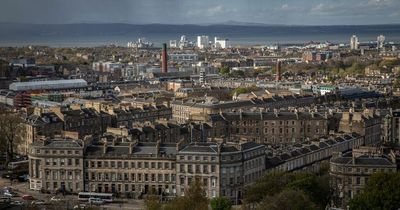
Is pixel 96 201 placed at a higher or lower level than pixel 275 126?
lower

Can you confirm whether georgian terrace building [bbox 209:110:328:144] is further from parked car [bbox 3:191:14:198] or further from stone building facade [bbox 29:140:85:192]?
parked car [bbox 3:191:14:198]

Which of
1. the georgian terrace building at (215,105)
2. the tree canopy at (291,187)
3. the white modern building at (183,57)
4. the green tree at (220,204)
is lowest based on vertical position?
the green tree at (220,204)

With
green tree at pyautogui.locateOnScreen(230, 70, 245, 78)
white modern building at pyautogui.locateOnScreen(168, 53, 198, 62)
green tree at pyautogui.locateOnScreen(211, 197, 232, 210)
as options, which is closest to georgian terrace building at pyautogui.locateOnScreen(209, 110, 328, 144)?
green tree at pyautogui.locateOnScreen(211, 197, 232, 210)

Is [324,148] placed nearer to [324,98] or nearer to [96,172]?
[96,172]

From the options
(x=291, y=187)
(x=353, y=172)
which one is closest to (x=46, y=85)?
(x=353, y=172)

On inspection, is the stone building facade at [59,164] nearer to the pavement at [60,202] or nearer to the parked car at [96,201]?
the pavement at [60,202]

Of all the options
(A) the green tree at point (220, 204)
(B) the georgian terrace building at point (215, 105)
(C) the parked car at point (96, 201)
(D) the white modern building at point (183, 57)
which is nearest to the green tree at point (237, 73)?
(D) the white modern building at point (183, 57)

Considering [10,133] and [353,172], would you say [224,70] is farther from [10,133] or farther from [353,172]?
[353,172]
